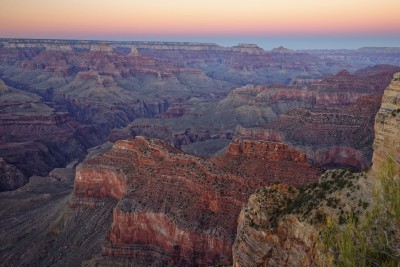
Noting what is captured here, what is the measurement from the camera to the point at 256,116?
153875 mm

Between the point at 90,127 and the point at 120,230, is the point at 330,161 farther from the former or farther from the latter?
the point at 90,127

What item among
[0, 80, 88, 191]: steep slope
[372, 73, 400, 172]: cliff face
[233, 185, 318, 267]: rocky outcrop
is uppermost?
[372, 73, 400, 172]: cliff face

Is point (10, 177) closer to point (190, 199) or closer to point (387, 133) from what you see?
point (190, 199)

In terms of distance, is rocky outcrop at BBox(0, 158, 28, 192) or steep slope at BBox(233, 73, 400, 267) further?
rocky outcrop at BBox(0, 158, 28, 192)

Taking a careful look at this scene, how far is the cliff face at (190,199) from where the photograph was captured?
157 ft

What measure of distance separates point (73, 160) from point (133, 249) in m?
92.3

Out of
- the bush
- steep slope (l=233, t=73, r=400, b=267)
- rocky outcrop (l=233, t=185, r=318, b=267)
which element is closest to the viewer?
the bush

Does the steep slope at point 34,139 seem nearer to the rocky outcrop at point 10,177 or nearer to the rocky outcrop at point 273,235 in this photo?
the rocky outcrop at point 10,177

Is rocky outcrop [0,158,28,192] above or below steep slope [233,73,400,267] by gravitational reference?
below

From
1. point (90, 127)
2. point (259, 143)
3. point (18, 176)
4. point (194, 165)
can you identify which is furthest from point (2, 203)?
point (90, 127)

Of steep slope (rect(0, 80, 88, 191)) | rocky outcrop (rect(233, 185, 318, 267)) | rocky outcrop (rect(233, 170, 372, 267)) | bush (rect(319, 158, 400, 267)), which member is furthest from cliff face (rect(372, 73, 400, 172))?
steep slope (rect(0, 80, 88, 191))

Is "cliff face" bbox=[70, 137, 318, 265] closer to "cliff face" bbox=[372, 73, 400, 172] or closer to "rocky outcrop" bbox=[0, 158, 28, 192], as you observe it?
"cliff face" bbox=[372, 73, 400, 172]

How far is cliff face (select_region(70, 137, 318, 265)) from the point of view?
48.0 meters

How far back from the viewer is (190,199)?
51.8 metres
